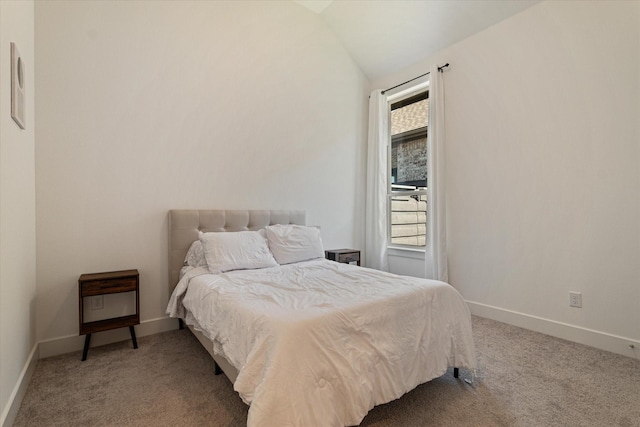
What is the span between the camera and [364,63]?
430 centimetres

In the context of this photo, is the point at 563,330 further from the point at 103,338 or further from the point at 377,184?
the point at 103,338

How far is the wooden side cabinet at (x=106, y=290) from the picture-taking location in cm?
218

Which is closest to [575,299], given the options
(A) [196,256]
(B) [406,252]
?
(B) [406,252]

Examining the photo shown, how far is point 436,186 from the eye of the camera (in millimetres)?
3486

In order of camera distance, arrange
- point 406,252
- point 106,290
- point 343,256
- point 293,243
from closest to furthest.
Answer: point 106,290 → point 293,243 → point 343,256 → point 406,252

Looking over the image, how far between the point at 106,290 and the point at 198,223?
0.90m

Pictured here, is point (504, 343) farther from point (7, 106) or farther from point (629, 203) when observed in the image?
point (7, 106)

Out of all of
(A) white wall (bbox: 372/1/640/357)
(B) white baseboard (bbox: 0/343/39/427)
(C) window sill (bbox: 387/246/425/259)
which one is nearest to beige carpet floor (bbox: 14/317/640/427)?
(B) white baseboard (bbox: 0/343/39/427)

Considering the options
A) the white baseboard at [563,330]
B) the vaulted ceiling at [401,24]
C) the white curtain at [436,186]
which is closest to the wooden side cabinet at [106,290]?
the white curtain at [436,186]

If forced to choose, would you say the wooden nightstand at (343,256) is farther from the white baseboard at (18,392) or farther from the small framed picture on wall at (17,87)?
the small framed picture on wall at (17,87)

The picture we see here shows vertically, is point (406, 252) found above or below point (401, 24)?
below

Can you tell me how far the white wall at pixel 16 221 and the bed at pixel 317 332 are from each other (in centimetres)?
90

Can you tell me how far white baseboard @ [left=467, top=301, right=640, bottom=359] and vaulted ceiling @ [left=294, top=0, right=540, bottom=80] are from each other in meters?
2.96

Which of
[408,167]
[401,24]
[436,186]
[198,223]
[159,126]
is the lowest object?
[198,223]
